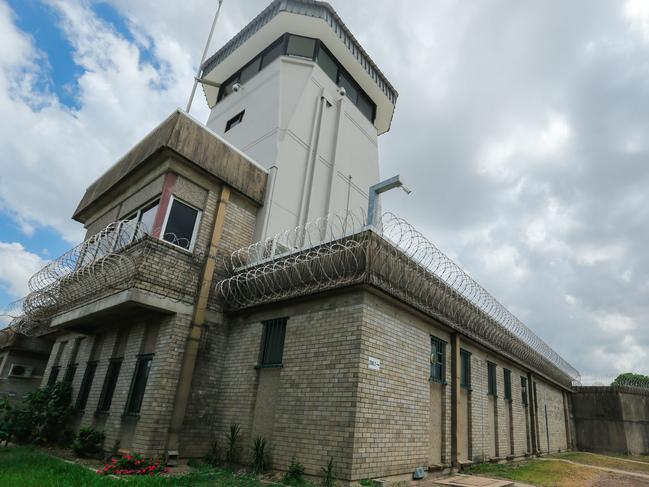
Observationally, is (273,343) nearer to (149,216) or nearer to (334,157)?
(149,216)

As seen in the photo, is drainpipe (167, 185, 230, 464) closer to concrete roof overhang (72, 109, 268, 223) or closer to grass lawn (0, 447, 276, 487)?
concrete roof overhang (72, 109, 268, 223)

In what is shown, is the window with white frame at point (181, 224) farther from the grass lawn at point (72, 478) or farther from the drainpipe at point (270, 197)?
the grass lawn at point (72, 478)

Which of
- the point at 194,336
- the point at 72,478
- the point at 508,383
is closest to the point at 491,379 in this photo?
the point at 508,383

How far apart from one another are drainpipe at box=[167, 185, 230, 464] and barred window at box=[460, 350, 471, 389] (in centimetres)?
671

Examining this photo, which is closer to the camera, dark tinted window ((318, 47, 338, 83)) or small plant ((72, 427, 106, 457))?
small plant ((72, 427, 106, 457))

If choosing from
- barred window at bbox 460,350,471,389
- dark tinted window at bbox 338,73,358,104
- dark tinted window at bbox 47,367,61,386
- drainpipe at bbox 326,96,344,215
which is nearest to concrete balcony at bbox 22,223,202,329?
dark tinted window at bbox 47,367,61,386

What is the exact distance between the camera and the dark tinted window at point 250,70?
51.3 ft

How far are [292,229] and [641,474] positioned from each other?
39.1ft

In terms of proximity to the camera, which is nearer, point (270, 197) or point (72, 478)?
point (72, 478)

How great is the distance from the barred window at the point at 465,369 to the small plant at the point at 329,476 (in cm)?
524

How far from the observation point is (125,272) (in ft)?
29.7

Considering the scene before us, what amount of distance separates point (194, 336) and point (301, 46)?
433 inches

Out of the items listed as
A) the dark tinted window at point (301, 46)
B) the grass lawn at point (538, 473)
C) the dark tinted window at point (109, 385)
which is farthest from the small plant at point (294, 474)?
the dark tinted window at point (301, 46)

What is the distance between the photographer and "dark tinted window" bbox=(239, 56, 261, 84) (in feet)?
51.3
